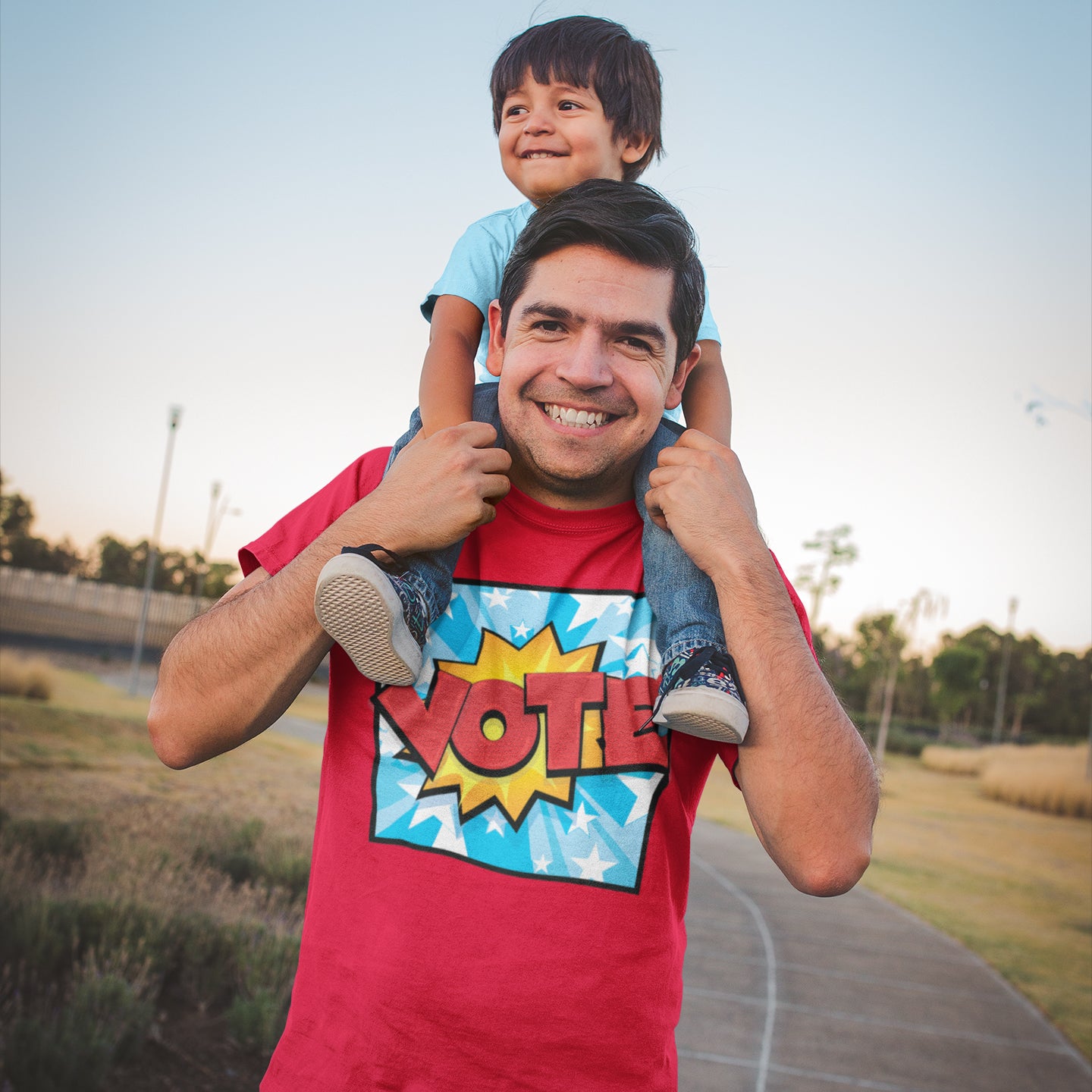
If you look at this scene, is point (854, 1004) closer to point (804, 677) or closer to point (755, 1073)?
point (755, 1073)

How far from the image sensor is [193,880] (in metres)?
4.55

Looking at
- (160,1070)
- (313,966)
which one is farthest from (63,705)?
(313,966)

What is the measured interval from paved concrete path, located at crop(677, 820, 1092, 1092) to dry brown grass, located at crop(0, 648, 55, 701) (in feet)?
16.5

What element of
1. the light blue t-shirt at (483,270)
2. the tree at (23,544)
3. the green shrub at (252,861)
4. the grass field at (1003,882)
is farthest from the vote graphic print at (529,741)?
the tree at (23,544)

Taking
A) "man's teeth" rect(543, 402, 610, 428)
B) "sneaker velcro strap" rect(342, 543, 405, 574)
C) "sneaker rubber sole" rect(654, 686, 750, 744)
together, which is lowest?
"sneaker rubber sole" rect(654, 686, 750, 744)

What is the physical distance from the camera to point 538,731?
1331 mm

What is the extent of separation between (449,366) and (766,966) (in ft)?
17.7

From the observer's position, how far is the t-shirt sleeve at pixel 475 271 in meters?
1.90

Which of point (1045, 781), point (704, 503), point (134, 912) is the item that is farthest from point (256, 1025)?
point (1045, 781)

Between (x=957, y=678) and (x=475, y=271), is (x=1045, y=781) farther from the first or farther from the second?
(x=957, y=678)

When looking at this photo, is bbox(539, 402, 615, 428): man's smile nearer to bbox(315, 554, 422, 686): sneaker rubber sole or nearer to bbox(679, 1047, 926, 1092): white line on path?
bbox(315, 554, 422, 686): sneaker rubber sole

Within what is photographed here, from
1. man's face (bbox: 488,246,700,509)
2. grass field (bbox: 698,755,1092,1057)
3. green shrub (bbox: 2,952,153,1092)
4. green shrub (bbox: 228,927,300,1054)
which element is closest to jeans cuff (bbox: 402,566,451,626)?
man's face (bbox: 488,246,700,509)

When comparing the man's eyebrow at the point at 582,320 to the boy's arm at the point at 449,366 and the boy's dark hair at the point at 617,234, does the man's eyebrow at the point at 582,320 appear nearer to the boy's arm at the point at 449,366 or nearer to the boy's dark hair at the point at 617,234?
the boy's dark hair at the point at 617,234

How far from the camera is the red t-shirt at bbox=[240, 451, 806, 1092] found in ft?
3.91
